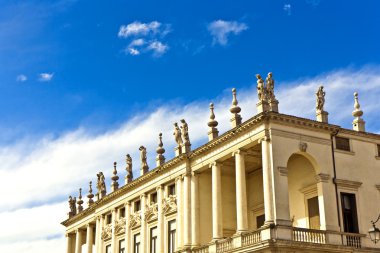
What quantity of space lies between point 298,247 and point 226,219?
9213mm

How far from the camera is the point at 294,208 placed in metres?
37.7

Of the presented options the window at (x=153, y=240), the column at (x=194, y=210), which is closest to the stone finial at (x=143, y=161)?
→ the window at (x=153, y=240)

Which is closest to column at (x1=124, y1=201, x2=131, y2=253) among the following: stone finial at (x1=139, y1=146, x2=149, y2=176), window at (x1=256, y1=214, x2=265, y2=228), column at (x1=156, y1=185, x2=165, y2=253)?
stone finial at (x1=139, y1=146, x2=149, y2=176)

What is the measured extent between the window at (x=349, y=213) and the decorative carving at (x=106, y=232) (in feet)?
77.4

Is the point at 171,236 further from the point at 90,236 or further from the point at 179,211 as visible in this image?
the point at 90,236

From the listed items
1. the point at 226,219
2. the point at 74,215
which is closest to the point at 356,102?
the point at 226,219

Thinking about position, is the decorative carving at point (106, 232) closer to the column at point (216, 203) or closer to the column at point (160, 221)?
the column at point (160, 221)

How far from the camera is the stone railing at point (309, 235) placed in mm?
33219

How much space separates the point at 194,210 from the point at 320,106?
427 inches

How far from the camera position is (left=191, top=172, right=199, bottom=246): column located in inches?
1602

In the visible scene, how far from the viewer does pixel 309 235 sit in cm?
3356

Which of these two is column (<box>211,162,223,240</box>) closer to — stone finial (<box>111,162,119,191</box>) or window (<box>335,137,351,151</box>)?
window (<box>335,137,351,151</box>)

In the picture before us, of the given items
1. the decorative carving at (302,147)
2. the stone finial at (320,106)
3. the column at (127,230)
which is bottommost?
the column at (127,230)

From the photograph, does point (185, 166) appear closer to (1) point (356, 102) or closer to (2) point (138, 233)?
(2) point (138, 233)
